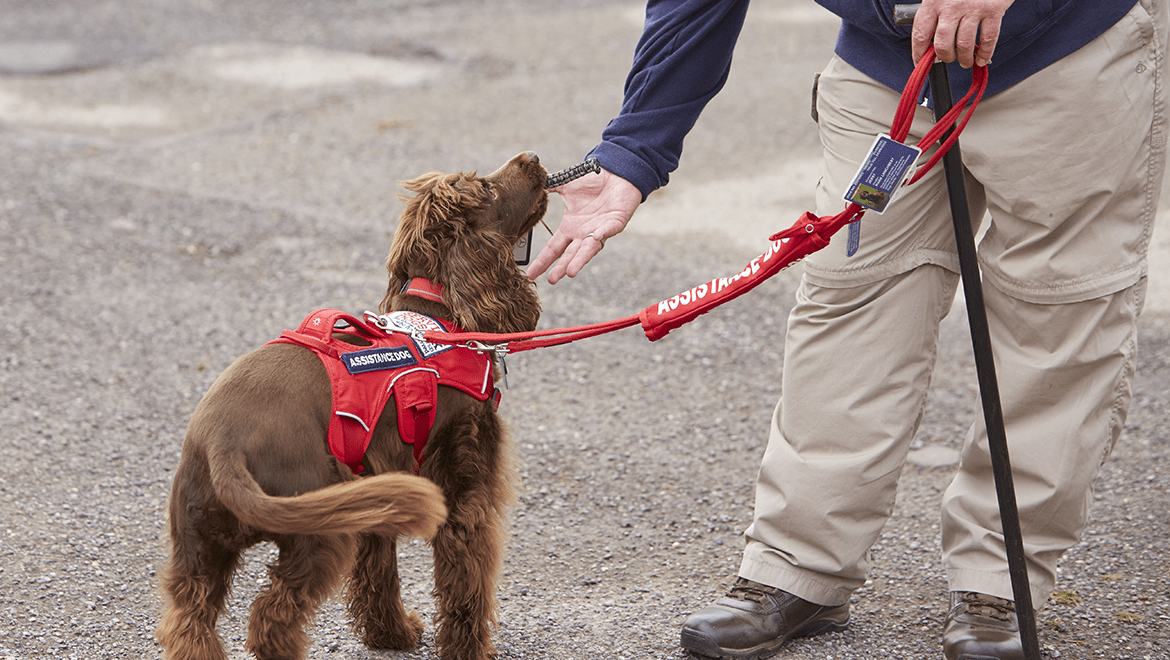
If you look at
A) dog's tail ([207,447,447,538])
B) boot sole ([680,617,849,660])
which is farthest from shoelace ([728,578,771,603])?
dog's tail ([207,447,447,538])

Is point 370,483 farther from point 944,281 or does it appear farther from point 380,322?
point 944,281

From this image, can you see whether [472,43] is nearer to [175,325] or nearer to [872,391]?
[175,325]

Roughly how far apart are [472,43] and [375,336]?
7.95 m

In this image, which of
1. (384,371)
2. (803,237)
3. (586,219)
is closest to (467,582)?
(384,371)

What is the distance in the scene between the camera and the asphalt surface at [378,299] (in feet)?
9.89

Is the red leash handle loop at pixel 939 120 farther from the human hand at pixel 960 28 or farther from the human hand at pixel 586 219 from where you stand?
the human hand at pixel 586 219

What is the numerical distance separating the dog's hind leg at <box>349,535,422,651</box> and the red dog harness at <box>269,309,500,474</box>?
0.94ft

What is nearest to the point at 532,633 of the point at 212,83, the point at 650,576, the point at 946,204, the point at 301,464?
the point at 650,576

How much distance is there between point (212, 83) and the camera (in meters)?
8.76

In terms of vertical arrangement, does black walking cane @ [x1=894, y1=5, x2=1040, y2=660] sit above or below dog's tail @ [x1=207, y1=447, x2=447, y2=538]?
above

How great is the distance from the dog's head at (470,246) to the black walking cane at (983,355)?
3.34 ft

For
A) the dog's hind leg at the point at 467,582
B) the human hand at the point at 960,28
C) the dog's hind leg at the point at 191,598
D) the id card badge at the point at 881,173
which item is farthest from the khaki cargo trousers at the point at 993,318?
the dog's hind leg at the point at 191,598

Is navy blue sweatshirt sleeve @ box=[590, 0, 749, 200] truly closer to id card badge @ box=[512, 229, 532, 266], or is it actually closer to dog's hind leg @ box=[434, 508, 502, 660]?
id card badge @ box=[512, 229, 532, 266]

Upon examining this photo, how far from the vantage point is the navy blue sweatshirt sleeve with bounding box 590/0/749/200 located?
2.80 meters
